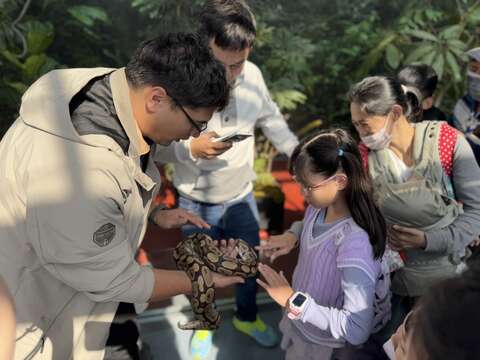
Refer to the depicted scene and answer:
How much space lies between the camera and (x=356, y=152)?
1928 mm

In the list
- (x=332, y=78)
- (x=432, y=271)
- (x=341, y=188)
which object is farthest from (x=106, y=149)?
(x=332, y=78)

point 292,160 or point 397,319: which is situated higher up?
point 292,160

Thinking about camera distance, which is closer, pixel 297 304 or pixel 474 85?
pixel 297 304

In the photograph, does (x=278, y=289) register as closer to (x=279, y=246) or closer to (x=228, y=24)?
(x=279, y=246)

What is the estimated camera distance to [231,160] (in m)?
2.78

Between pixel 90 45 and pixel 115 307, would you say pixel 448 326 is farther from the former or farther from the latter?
pixel 90 45

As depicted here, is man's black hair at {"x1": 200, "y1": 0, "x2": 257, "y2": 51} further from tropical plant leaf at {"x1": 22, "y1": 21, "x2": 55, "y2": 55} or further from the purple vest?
tropical plant leaf at {"x1": 22, "y1": 21, "x2": 55, "y2": 55}

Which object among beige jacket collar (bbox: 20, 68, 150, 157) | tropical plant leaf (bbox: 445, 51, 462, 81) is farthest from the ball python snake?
tropical plant leaf (bbox: 445, 51, 462, 81)

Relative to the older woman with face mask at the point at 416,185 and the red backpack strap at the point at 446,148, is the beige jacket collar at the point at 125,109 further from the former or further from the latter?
the red backpack strap at the point at 446,148

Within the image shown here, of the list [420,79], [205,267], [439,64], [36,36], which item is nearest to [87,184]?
[205,267]

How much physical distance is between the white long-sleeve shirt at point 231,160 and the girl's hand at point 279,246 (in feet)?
2.22

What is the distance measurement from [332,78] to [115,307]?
233 inches

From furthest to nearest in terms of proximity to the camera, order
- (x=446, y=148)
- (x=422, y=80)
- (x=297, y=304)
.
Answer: (x=422, y=80)
(x=446, y=148)
(x=297, y=304)

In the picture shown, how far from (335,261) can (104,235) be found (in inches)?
39.9
